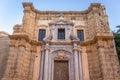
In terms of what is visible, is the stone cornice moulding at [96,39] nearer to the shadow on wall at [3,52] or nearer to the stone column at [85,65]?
the stone column at [85,65]

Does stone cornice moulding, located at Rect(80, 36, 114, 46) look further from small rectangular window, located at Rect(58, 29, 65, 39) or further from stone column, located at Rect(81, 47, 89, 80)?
small rectangular window, located at Rect(58, 29, 65, 39)

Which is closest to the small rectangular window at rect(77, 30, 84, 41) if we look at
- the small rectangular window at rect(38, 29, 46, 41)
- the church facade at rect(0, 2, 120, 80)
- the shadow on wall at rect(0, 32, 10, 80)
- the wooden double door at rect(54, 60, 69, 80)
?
the church facade at rect(0, 2, 120, 80)

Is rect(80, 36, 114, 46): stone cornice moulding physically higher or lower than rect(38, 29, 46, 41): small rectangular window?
lower

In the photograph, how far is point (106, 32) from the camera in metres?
14.3

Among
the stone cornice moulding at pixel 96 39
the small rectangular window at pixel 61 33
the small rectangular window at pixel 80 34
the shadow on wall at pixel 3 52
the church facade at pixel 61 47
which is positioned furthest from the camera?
the small rectangular window at pixel 61 33

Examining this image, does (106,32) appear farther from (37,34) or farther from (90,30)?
(37,34)

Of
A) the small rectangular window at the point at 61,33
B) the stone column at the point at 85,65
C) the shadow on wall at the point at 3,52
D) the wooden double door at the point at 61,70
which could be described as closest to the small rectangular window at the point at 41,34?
the small rectangular window at the point at 61,33

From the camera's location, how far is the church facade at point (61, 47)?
1248 centimetres

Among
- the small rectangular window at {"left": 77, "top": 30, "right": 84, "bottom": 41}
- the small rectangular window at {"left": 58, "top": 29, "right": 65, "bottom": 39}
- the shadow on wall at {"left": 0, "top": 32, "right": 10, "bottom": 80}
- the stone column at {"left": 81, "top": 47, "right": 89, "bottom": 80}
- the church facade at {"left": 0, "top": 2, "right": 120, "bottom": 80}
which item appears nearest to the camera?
the church facade at {"left": 0, "top": 2, "right": 120, "bottom": 80}

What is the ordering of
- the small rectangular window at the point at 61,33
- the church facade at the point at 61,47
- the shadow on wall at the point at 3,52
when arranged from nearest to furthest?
1. the church facade at the point at 61,47
2. the shadow on wall at the point at 3,52
3. the small rectangular window at the point at 61,33

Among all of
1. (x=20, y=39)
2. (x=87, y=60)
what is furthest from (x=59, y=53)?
(x=20, y=39)

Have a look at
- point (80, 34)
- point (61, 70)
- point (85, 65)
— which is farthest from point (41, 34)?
point (85, 65)

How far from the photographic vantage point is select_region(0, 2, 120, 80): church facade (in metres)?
12.5

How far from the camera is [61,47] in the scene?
1416 cm
